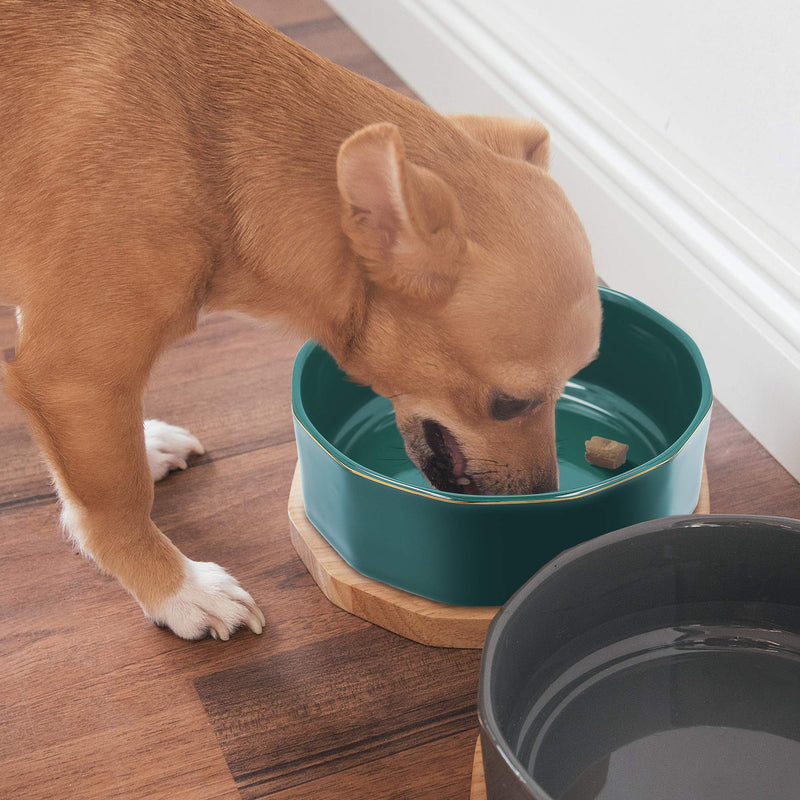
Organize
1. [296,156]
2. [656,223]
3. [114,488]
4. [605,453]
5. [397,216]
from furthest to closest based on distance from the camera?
[656,223], [605,453], [114,488], [296,156], [397,216]

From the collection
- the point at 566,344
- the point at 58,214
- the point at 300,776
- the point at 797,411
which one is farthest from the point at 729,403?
the point at 58,214

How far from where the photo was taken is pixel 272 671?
57.9 inches

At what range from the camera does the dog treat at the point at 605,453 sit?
166cm

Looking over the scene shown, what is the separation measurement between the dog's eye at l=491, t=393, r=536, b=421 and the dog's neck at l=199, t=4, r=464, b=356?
0.20 metres

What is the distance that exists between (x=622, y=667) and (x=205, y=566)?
614mm

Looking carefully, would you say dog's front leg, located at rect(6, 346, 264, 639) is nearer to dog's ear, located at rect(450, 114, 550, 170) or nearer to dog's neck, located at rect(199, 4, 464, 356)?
dog's neck, located at rect(199, 4, 464, 356)

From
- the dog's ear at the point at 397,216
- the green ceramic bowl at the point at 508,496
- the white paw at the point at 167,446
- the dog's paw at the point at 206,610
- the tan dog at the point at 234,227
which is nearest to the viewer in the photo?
the dog's ear at the point at 397,216

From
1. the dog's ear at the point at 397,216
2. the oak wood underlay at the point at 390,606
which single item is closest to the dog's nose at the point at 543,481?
the oak wood underlay at the point at 390,606

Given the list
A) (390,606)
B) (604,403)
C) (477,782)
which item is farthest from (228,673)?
(604,403)

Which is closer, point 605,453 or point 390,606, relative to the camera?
point 390,606

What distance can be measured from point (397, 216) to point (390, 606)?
562mm

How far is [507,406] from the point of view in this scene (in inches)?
53.7

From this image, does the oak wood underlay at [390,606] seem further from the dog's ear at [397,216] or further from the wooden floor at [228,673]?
the dog's ear at [397,216]

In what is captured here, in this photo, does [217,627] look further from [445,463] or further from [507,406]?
[507,406]
